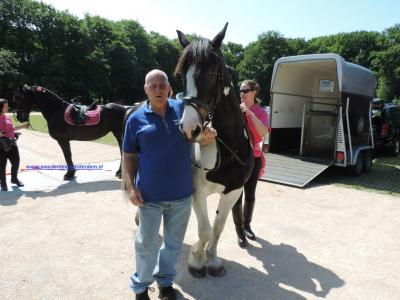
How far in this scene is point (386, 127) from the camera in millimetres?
10578

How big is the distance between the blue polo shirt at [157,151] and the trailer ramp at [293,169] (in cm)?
465

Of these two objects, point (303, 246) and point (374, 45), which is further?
point (374, 45)

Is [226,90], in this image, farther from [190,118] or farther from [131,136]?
[131,136]

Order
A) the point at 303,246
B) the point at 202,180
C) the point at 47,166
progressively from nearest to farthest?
the point at 202,180 → the point at 303,246 → the point at 47,166

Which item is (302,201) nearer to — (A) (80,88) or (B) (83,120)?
(B) (83,120)

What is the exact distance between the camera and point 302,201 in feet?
18.2

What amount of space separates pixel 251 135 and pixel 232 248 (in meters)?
1.42

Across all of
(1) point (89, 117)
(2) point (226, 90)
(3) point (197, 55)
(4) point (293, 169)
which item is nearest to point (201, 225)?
(2) point (226, 90)

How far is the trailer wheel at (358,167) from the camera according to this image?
7719mm

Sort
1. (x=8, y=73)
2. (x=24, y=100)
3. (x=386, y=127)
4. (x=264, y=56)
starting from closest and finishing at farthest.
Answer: (x=24, y=100), (x=386, y=127), (x=8, y=73), (x=264, y=56)

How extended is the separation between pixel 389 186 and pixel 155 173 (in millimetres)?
6681

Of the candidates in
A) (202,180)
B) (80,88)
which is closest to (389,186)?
(202,180)

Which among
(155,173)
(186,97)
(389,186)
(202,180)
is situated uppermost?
(186,97)

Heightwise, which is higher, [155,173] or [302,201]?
[155,173]
